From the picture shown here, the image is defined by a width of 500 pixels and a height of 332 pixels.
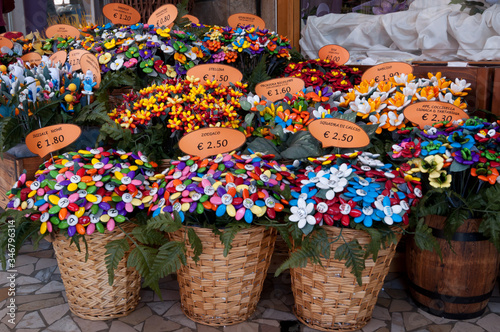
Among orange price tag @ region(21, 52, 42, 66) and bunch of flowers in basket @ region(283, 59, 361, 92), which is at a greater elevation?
orange price tag @ region(21, 52, 42, 66)

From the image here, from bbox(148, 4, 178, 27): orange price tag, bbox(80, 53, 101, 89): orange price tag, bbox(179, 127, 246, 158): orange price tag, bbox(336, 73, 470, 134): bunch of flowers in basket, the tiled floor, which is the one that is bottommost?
the tiled floor

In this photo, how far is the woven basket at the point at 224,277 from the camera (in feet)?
4.82

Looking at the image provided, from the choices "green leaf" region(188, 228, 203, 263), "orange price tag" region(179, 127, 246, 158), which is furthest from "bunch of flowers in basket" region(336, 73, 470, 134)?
"green leaf" region(188, 228, 203, 263)

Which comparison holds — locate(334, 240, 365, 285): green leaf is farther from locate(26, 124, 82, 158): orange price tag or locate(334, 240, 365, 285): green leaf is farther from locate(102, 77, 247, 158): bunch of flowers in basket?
locate(26, 124, 82, 158): orange price tag

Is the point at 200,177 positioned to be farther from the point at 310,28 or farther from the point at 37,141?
the point at 310,28

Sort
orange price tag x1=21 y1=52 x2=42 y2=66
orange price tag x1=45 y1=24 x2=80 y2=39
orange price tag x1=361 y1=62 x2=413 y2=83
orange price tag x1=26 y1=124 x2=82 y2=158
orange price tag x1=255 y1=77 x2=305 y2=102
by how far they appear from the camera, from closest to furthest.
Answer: orange price tag x1=26 y1=124 x2=82 y2=158
orange price tag x1=255 y1=77 x2=305 y2=102
orange price tag x1=361 y1=62 x2=413 y2=83
orange price tag x1=21 y1=52 x2=42 y2=66
orange price tag x1=45 y1=24 x2=80 y2=39

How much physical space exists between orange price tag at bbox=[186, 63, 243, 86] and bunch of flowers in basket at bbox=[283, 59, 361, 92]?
1.13 feet

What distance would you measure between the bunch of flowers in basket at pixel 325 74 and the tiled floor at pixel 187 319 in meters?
0.96

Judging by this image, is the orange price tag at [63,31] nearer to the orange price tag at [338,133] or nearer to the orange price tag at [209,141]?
the orange price tag at [209,141]

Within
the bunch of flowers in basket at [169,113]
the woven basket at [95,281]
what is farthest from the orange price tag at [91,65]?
the woven basket at [95,281]

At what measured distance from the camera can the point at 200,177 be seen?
152 centimetres

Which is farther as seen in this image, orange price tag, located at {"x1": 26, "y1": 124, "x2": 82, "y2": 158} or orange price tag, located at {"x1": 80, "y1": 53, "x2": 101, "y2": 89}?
orange price tag, located at {"x1": 80, "y1": 53, "x2": 101, "y2": 89}

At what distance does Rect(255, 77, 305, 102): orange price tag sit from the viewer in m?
2.05

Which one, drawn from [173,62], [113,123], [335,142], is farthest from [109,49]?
[335,142]
